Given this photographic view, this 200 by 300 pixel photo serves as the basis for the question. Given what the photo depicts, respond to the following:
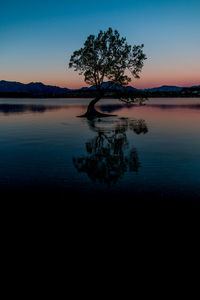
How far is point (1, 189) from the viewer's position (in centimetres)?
1057

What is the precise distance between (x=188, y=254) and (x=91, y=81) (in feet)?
159

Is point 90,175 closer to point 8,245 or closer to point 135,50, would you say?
point 8,245

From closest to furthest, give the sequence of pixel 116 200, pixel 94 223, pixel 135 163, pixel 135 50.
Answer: pixel 94 223
pixel 116 200
pixel 135 163
pixel 135 50

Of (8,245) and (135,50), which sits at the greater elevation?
(135,50)

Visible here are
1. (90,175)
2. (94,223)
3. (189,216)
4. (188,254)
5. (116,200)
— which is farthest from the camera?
(90,175)

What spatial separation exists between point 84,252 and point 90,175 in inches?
268

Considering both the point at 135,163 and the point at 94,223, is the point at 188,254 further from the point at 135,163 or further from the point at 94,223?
the point at 135,163

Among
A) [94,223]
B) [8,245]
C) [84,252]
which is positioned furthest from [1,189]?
[84,252]

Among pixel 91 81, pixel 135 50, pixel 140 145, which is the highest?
pixel 135 50

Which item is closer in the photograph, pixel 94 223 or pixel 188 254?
pixel 188 254

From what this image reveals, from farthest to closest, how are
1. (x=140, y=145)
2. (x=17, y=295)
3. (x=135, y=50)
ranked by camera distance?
(x=135, y=50)
(x=140, y=145)
(x=17, y=295)

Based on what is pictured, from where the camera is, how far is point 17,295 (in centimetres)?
490

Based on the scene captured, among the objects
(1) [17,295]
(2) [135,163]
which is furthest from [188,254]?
(2) [135,163]

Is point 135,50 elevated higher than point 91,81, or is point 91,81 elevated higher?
point 135,50
